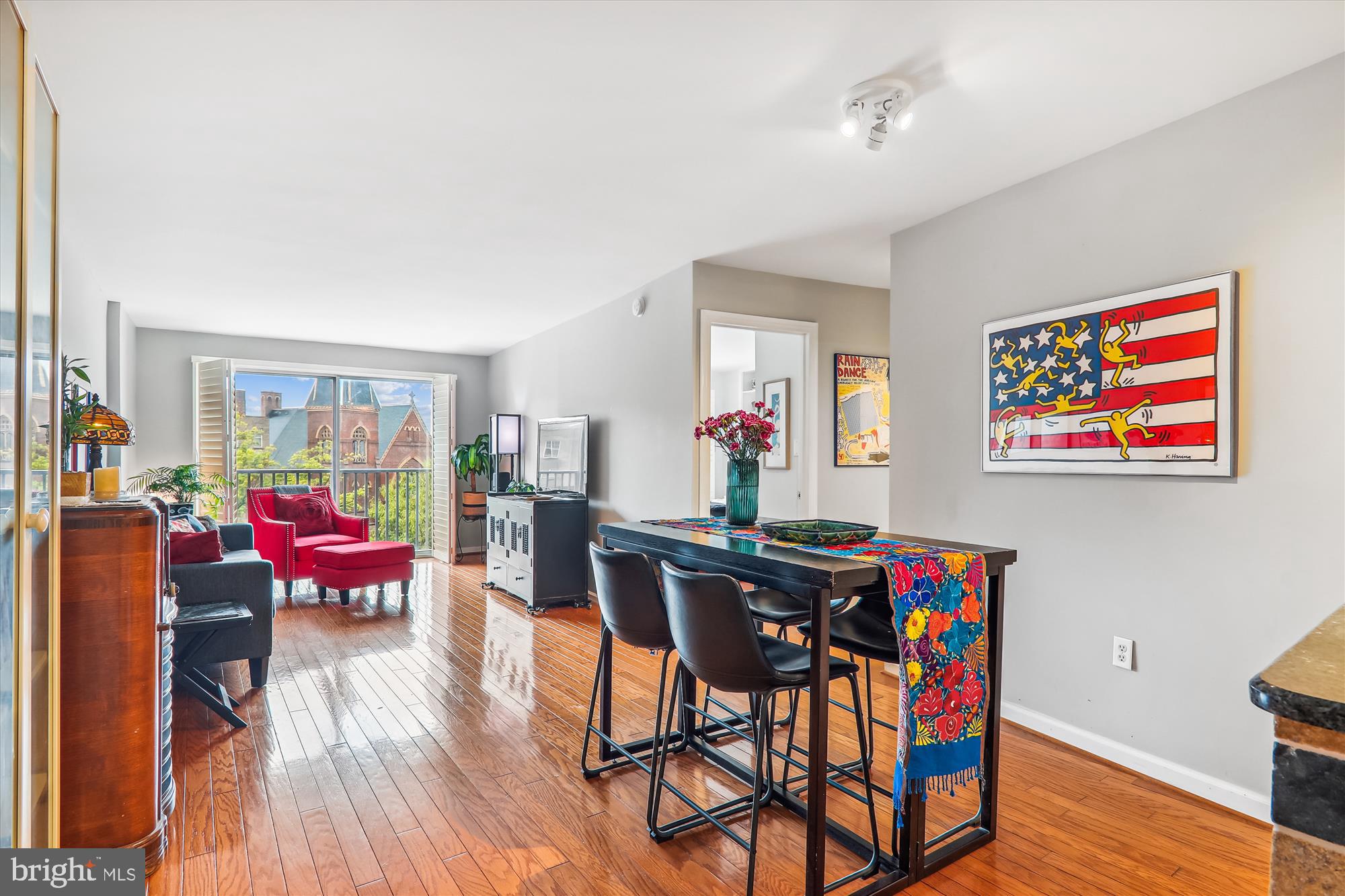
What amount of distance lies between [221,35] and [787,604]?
247cm

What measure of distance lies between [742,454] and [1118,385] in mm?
1453

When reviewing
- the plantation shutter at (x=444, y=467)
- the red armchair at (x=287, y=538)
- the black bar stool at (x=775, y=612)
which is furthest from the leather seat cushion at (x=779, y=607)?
the plantation shutter at (x=444, y=467)

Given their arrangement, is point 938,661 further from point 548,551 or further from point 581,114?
point 548,551

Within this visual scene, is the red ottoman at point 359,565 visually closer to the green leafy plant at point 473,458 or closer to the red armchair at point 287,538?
the red armchair at point 287,538

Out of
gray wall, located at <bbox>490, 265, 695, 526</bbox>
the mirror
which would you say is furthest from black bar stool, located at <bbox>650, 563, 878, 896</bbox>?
the mirror

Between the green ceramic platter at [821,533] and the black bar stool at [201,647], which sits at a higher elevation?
the green ceramic platter at [821,533]

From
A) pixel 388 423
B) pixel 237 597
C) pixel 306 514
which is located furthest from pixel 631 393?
pixel 388 423

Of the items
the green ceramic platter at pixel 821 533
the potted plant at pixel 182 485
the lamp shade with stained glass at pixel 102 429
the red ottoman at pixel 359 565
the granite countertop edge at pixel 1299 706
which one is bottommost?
the red ottoman at pixel 359 565

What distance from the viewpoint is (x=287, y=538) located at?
538 centimetres

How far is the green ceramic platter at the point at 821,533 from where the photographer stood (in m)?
2.12

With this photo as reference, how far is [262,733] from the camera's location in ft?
9.53

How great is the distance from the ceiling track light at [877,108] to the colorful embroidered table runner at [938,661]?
1432mm

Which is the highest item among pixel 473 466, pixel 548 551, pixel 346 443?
pixel 346 443

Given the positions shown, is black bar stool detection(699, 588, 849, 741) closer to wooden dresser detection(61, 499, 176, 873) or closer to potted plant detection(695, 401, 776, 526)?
potted plant detection(695, 401, 776, 526)
